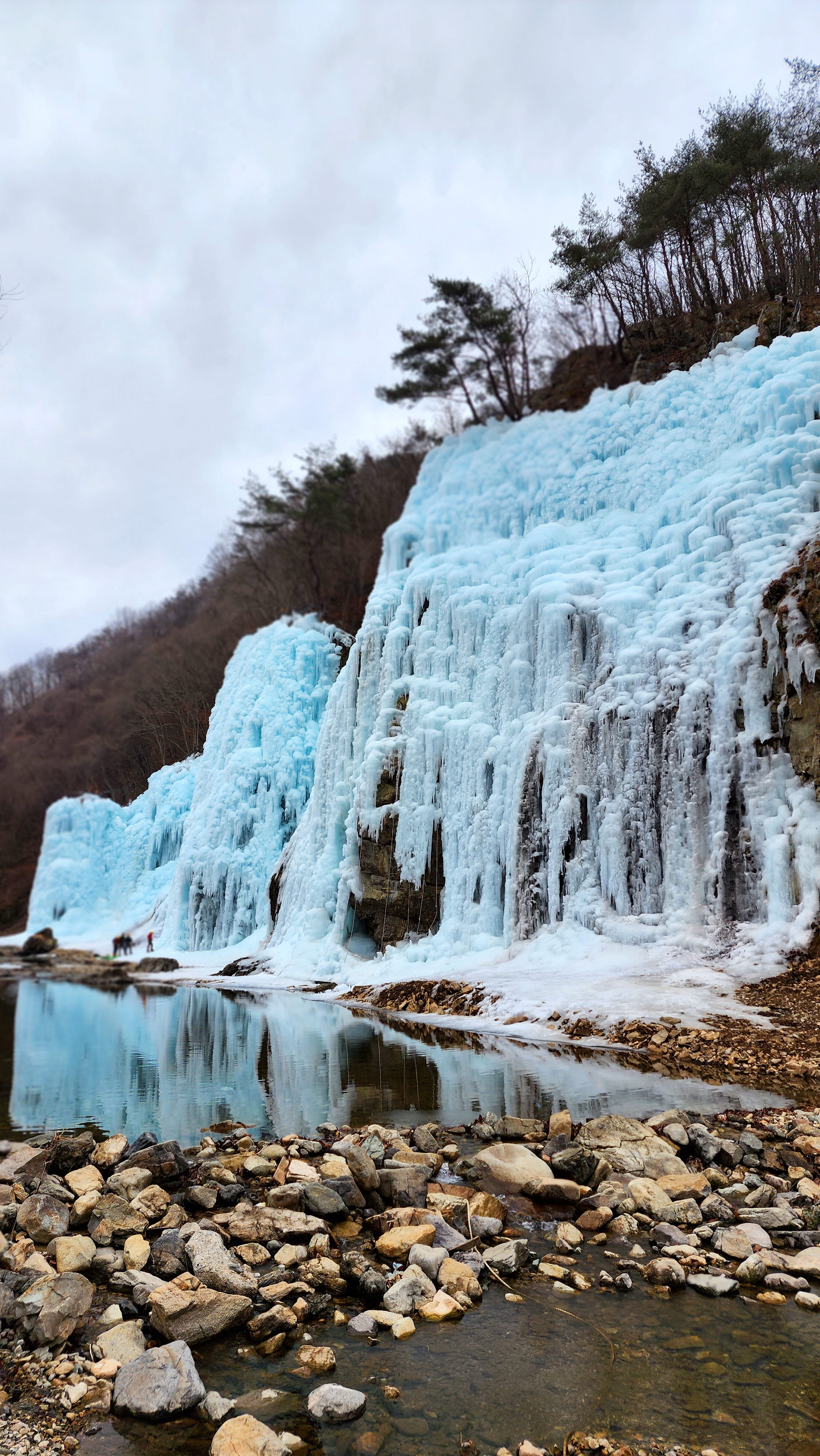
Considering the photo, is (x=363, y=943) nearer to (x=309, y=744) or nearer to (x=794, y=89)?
(x=309, y=744)

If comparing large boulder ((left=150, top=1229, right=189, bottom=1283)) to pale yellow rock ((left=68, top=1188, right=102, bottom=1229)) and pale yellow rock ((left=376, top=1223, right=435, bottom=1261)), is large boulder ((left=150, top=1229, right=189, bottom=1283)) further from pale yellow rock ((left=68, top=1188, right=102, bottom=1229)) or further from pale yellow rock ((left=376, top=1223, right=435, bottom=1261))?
pale yellow rock ((left=376, top=1223, right=435, bottom=1261))

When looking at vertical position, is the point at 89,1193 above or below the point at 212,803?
below

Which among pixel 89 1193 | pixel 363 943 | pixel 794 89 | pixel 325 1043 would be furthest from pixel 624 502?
pixel 89 1193

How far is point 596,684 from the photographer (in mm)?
15008

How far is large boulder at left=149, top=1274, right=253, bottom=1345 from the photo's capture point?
10.6ft

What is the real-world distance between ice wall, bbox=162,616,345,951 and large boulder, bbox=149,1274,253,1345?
71.4ft

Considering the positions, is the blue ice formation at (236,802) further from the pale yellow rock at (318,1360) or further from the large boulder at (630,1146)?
the pale yellow rock at (318,1360)

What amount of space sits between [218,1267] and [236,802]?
24625 millimetres

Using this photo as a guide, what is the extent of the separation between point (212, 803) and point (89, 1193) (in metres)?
24.5

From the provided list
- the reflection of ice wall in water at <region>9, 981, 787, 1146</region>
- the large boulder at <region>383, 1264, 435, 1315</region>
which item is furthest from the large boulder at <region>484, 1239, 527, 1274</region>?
the reflection of ice wall in water at <region>9, 981, 787, 1146</region>

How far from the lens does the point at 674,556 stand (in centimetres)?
1535

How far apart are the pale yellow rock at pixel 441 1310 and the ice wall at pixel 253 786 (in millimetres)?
21831

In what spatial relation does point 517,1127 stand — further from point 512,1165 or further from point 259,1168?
point 259,1168

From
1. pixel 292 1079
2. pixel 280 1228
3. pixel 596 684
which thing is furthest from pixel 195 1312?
pixel 596 684
